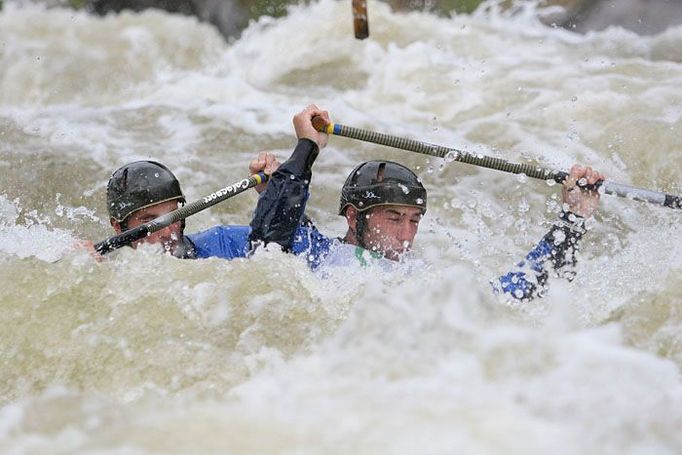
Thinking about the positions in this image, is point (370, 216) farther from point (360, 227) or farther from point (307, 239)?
point (307, 239)

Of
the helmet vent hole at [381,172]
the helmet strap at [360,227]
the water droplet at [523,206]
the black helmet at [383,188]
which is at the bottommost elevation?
the water droplet at [523,206]

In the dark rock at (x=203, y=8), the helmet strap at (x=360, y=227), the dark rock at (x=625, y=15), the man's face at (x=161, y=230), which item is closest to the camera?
the man's face at (x=161, y=230)

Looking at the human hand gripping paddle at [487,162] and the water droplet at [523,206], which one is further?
the water droplet at [523,206]

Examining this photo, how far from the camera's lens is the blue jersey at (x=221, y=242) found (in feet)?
18.3

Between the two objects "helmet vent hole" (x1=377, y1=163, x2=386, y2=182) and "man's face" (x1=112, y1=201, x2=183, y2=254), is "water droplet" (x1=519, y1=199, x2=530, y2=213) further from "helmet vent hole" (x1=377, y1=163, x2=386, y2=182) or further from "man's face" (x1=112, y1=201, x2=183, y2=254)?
"man's face" (x1=112, y1=201, x2=183, y2=254)

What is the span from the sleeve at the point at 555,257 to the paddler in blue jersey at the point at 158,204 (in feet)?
4.49

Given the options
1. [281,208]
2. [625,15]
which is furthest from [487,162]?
[625,15]

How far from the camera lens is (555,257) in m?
5.34

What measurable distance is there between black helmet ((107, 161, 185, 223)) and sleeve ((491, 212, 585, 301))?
178 cm

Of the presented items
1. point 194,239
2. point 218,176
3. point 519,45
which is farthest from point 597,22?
point 194,239

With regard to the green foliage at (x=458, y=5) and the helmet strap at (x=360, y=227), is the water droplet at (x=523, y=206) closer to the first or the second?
the helmet strap at (x=360, y=227)

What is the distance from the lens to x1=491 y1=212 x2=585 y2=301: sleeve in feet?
16.7

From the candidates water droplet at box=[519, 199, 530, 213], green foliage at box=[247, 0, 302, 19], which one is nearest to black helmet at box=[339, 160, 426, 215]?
→ water droplet at box=[519, 199, 530, 213]

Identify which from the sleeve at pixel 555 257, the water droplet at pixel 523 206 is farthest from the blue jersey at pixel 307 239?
the water droplet at pixel 523 206
